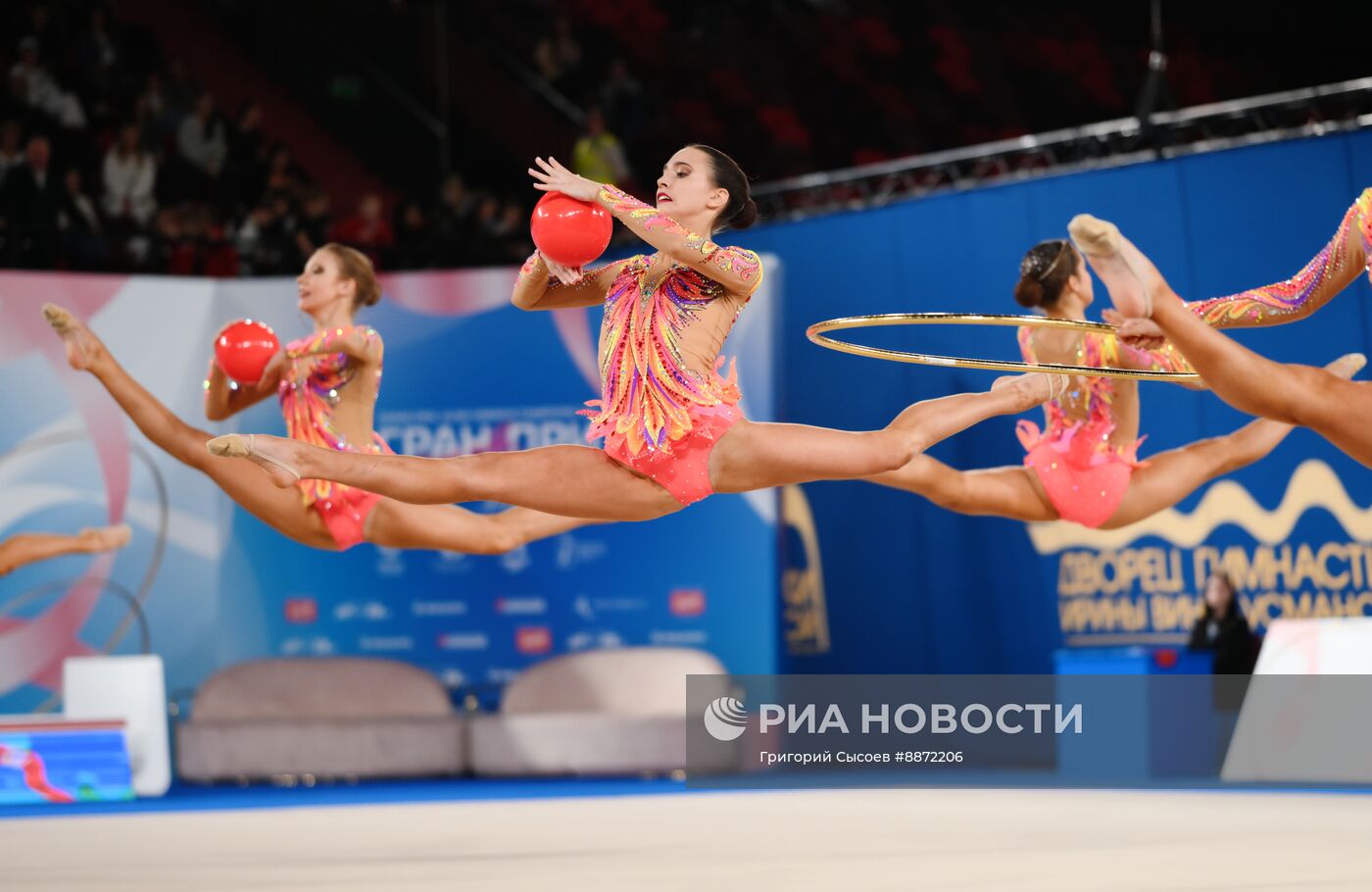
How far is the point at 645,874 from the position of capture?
15.0 ft

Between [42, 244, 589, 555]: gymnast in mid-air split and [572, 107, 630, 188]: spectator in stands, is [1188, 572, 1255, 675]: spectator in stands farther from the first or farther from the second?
[572, 107, 630, 188]: spectator in stands

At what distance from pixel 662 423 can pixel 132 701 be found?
5.81m

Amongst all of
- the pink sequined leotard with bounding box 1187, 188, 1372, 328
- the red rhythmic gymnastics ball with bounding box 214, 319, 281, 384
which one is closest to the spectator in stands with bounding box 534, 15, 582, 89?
the red rhythmic gymnastics ball with bounding box 214, 319, 281, 384

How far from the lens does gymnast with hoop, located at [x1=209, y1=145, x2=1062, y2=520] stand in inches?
178

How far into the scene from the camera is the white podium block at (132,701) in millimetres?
9141

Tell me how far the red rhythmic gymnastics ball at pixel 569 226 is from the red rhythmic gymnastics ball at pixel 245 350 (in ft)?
5.88

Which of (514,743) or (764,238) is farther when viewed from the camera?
(764,238)

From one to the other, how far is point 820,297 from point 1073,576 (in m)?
2.58

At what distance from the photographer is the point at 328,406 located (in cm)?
621

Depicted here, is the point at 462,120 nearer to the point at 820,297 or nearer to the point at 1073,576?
the point at 820,297

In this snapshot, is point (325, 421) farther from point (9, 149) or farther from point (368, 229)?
point (9, 149)

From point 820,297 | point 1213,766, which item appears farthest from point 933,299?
point 1213,766

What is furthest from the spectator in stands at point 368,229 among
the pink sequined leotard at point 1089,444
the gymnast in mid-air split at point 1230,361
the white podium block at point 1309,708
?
the gymnast in mid-air split at point 1230,361

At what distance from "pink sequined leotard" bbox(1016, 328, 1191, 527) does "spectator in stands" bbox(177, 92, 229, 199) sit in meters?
7.74
